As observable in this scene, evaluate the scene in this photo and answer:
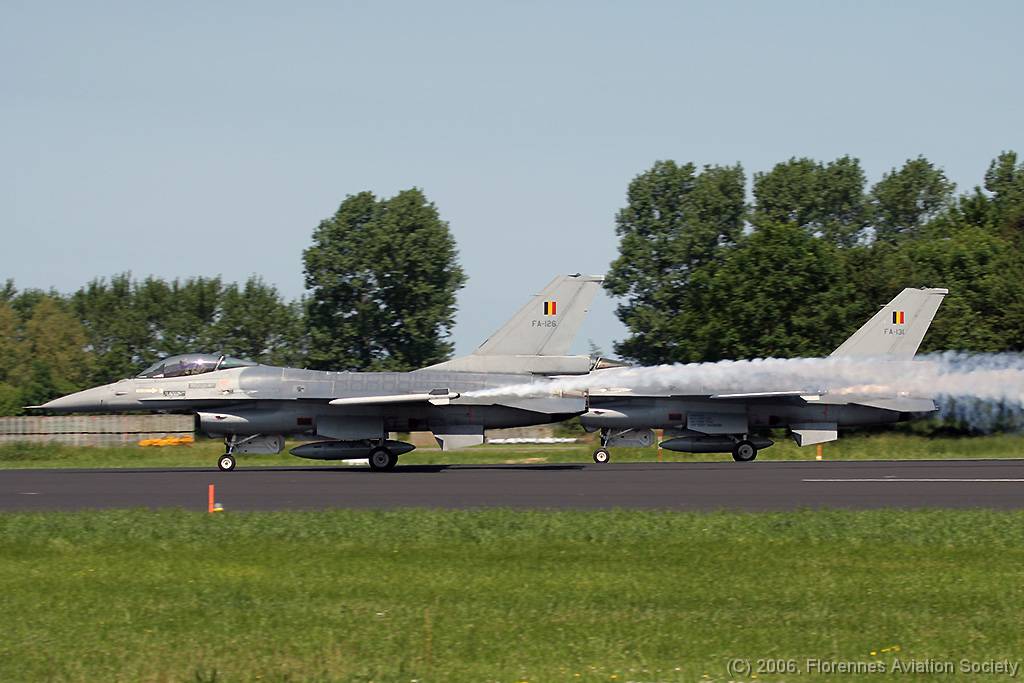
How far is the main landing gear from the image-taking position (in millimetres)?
31562

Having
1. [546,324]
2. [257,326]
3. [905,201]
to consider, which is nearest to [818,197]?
[905,201]

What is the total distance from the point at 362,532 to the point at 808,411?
22969mm

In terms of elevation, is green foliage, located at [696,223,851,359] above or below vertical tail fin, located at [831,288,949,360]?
above

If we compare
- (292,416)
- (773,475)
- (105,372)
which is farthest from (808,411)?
(105,372)

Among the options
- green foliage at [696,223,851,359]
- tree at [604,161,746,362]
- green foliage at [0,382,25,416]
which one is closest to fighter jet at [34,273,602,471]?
green foliage at [696,223,851,359]

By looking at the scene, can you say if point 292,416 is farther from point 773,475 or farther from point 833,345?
point 833,345

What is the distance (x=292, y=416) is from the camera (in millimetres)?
31547

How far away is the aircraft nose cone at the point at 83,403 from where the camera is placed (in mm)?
32156

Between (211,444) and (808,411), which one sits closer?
(808,411)

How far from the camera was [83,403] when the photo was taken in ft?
106

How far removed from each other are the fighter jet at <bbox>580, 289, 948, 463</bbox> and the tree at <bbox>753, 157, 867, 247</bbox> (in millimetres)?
49831

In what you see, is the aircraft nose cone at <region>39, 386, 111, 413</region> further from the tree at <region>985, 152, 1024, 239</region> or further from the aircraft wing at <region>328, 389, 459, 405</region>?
the tree at <region>985, 152, 1024, 239</region>

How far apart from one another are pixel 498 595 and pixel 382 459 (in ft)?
66.9

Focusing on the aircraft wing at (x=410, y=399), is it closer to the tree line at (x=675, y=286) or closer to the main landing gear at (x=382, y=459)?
the main landing gear at (x=382, y=459)
